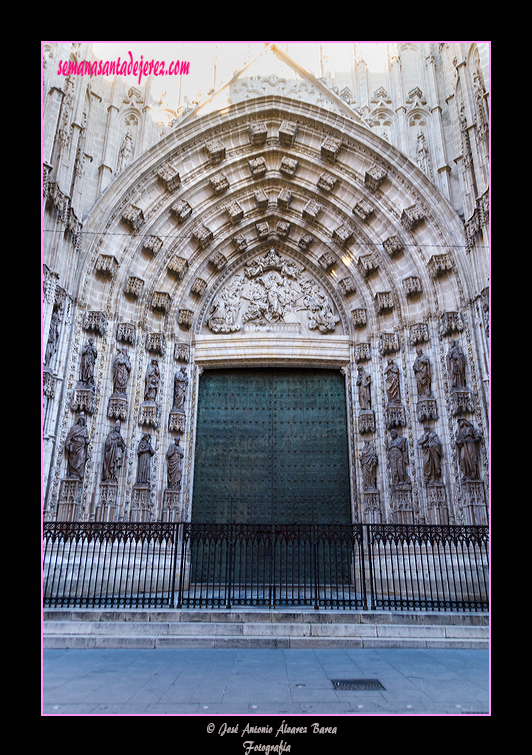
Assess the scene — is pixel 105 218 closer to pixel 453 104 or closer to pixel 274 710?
pixel 453 104

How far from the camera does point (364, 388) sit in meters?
11.1

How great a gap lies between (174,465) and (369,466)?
4399 millimetres

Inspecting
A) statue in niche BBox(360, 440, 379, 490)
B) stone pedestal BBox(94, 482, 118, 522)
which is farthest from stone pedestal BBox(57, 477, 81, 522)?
statue in niche BBox(360, 440, 379, 490)

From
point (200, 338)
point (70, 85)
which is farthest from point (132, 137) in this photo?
point (200, 338)

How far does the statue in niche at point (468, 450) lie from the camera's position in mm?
8961

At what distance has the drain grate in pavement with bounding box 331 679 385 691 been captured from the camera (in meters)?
3.78

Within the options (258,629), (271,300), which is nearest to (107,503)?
(258,629)

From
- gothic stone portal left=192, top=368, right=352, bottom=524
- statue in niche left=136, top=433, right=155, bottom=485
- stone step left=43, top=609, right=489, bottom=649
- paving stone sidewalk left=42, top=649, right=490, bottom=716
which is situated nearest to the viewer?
paving stone sidewalk left=42, top=649, right=490, bottom=716

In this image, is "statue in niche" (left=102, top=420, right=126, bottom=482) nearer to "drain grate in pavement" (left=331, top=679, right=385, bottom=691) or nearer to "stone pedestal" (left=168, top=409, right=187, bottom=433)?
"stone pedestal" (left=168, top=409, right=187, bottom=433)

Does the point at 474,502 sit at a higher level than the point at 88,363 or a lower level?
lower

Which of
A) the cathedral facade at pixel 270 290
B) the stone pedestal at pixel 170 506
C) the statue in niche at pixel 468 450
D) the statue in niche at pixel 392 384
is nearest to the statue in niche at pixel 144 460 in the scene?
the cathedral facade at pixel 270 290

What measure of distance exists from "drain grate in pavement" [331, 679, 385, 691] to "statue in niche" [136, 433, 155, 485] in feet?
22.1

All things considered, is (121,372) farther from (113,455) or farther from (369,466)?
(369,466)
